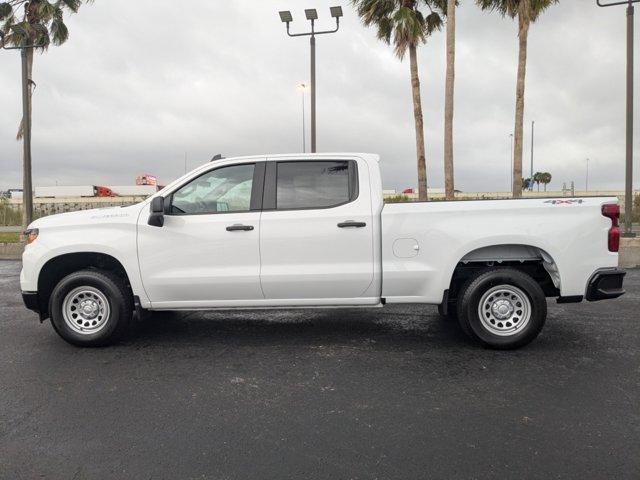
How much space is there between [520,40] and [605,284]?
15.6 meters

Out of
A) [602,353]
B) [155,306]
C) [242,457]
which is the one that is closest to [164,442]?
[242,457]

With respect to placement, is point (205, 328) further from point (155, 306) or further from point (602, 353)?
point (602, 353)

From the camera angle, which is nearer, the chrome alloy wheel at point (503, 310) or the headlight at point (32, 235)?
the chrome alloy wheel at point (503, 310)

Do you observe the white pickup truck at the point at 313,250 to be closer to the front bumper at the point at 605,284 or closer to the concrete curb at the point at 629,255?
the front bumper at the point at 605,284

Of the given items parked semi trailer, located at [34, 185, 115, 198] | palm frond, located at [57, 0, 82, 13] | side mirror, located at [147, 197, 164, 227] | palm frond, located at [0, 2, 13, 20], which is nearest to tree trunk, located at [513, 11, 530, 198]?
side mirror, located at [147, 197, 164, 227]

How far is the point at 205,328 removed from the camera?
6.08 m

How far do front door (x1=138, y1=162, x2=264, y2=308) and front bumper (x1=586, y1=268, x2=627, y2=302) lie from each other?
3160mm

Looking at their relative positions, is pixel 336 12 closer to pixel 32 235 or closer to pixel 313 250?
pixel 313 250

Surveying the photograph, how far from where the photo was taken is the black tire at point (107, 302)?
5.12 meters

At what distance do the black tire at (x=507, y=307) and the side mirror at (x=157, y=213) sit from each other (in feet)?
9.83

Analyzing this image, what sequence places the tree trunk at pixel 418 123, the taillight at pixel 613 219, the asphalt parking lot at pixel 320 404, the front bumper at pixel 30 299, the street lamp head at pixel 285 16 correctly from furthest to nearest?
the tree trunk at pixel 418 123
the street lamp head at pixel 285 16
the front bumper at pixel 30 299
the taillight at pixel 613 219
the asphalt parking lot at pixel 320 404

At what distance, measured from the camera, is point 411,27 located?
19000 millimetres

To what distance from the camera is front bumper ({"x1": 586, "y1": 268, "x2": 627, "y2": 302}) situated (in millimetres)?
4863

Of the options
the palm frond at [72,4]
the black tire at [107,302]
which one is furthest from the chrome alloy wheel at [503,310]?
the palm frond at [72,4]
